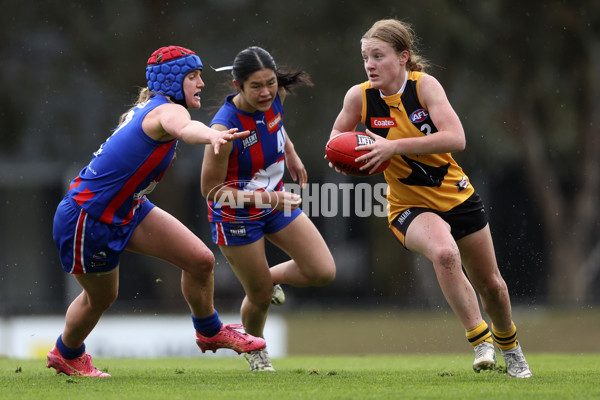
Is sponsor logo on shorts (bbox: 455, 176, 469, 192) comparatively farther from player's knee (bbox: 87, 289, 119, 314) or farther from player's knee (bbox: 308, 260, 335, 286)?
player's knee (bbox: 87, 289, 119, 314)

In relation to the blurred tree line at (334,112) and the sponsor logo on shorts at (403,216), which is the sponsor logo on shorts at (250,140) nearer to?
the sponsor logo on shorts at (403,216)

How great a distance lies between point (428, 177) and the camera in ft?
17.7

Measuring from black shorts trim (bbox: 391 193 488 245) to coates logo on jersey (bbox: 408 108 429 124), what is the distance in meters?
0.50

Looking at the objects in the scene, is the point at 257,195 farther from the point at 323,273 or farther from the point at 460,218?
the point at 460,218

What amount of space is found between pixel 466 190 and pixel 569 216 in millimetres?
13171

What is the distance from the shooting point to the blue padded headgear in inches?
212

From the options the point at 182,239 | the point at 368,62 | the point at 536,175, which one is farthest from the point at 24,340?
the point at 536,175

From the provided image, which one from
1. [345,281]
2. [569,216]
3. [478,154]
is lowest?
[345,281]

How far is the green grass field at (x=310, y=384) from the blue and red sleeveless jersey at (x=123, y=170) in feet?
3.23

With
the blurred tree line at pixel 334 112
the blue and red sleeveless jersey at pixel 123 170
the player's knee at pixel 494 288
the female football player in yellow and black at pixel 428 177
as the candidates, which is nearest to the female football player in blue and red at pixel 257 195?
the blue and red sleeveless jersey at pixel 123 170

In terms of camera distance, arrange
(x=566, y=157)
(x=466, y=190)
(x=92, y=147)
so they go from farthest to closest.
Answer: (x=566, y=157) → (x=92, y=147) → (x=466, y=190)

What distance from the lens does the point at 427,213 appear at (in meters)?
5.29

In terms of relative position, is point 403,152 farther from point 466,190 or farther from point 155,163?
point 155,163

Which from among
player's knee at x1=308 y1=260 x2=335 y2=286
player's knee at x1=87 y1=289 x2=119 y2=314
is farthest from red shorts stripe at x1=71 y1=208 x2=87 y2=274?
player's knee at x1=308 y1=260 x2=335 y2=286
